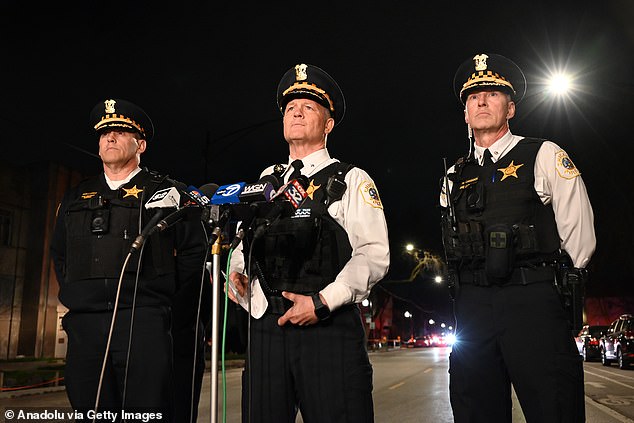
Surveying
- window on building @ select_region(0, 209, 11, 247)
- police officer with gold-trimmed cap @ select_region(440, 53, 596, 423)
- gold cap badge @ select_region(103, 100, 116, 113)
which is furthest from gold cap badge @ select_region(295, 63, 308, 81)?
window on building @ select_region(0, 209, 11, 247)

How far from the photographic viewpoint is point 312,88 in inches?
150

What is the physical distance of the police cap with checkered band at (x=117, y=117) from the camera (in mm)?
4375

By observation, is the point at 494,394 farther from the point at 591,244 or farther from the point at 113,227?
the point at 113,227

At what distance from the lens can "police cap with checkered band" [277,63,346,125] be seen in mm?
3809

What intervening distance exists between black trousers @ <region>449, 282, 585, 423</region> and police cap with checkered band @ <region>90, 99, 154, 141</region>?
8.53ft

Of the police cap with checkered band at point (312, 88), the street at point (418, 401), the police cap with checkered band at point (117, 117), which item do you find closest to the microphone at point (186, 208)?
the police cap with checkered band at point (312, 88)

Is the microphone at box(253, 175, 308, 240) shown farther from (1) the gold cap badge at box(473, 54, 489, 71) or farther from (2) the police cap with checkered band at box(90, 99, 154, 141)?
(2) the police cap with checkered band at box(90, 99, 154, 141)

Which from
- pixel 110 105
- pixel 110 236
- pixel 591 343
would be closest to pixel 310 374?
pixel 110 236

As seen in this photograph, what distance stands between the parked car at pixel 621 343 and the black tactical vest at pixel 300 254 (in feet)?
63.7

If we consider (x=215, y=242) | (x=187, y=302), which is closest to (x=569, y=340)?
(x=215, y=242)

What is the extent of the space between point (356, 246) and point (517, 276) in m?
0.96

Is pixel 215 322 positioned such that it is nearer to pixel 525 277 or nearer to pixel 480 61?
pixel 525 277

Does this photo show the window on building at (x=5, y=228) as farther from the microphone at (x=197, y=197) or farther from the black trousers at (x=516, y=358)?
the black trousers at (x=516, y=358)

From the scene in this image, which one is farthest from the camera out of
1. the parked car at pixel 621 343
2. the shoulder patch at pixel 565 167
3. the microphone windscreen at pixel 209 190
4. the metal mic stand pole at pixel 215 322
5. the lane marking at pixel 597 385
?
the parked car at pixel 621 343
